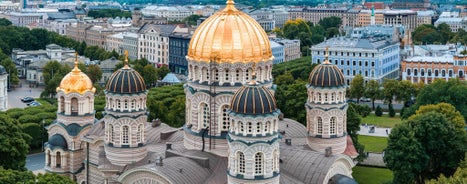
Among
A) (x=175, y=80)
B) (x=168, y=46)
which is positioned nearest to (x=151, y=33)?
(x=168, y=46)

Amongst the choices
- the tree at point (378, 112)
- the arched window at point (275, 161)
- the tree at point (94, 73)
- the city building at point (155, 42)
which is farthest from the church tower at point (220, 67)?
the city building at point (155, 42)

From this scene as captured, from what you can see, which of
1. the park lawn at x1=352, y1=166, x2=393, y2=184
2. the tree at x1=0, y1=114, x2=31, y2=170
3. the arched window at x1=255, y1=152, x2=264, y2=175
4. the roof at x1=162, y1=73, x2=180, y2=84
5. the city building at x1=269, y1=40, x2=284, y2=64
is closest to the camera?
the arched window at x1=255, y1=152, x2=264, y2=175

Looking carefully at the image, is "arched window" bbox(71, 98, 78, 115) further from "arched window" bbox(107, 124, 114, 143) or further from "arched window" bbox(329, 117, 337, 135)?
"arched window" bbox(329, 117, 337, 135)

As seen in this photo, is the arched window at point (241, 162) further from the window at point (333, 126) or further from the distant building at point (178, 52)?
the distant building at point (178, 52)

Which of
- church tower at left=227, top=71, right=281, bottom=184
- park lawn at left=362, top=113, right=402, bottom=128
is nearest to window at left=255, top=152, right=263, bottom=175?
church tower at left=227, top=71, right=281, bottom=184

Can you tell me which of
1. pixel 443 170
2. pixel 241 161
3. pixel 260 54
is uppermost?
pixel 260 54

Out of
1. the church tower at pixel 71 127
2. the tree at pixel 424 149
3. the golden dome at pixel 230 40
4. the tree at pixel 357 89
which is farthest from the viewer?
the tree at pixel 357 89

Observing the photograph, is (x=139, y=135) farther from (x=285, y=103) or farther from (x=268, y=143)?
(x=285, y=103)
